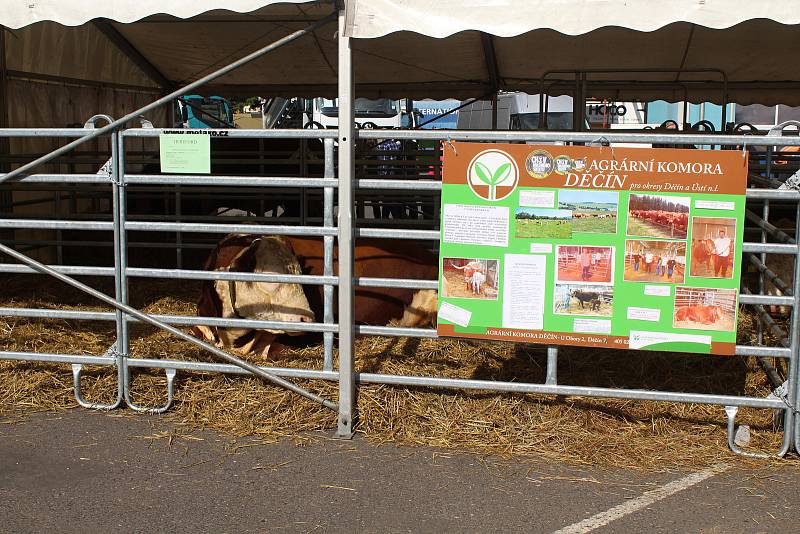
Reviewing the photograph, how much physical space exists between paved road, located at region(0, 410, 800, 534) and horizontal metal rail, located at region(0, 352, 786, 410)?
0.37 metres

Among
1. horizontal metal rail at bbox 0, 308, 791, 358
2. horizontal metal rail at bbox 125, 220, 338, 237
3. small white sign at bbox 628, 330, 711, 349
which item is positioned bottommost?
horizontal metal rail at bbox 0, 308, 791, 358

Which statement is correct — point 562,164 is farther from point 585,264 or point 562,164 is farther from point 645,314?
point 645,314

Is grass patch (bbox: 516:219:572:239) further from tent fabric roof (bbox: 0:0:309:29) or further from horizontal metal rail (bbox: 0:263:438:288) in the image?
tent fabric roof (bbox: 0:0:309:29)

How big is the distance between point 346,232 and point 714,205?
193 cm

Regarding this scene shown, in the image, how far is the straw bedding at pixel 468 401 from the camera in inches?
191

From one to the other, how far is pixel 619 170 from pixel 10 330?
450 cm

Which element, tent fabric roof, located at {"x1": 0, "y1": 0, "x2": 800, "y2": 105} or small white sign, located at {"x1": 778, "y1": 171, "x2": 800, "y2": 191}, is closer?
small white sign, located at {"x1": 778, "y1": 171, "x2": 800, "y2": 191}

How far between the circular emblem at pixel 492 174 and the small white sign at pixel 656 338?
1.01m

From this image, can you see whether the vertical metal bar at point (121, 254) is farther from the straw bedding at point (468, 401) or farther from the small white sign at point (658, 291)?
the small white sign at point (658, 291)

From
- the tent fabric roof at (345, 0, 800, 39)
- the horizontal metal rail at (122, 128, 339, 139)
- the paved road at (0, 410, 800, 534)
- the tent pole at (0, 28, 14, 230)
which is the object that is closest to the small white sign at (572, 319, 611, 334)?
the paved road at (0, 410, 800, 534)

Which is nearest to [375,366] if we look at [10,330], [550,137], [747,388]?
[550,137]

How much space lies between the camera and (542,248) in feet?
15.5

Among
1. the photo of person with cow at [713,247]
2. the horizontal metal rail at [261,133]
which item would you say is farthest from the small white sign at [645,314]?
the horizontal metal rail at [261,133]

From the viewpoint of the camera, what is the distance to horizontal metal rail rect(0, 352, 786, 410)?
4.71 m
